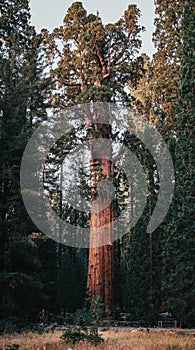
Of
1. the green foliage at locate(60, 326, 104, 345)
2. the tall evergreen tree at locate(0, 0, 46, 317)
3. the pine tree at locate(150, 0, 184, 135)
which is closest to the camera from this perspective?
the green foliage at locate(60, 326, 104, 345)

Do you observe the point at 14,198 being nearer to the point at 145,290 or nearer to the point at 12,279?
the point at 12,279

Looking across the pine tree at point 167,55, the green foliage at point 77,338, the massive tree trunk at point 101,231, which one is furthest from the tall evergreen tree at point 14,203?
the pine tree at point 167,55

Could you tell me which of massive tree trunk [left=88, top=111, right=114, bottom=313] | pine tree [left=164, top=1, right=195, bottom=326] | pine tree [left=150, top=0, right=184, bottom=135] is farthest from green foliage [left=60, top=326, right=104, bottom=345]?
pine tree [left=150, top=0, right=184, bottom=135]

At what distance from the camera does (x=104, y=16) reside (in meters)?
20.7

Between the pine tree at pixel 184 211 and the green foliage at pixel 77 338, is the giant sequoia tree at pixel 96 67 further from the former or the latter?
the green foliage at pixel 77 338

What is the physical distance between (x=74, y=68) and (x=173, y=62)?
4.57 m

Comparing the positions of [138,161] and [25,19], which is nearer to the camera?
[25,19]

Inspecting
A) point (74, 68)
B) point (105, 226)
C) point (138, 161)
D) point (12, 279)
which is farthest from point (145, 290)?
point (74, 68)

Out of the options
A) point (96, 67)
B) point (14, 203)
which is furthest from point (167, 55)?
point (14, 203)

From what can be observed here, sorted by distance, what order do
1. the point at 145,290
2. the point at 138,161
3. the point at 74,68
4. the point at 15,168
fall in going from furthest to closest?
1. the point at 138,161
2. the point at 145,290
3. the point at 74,68
4. the point at 15,168

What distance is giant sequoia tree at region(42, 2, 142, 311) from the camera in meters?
18.0

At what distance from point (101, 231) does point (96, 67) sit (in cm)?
678

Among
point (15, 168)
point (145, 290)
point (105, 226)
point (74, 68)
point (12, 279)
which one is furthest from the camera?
point (145, 290)

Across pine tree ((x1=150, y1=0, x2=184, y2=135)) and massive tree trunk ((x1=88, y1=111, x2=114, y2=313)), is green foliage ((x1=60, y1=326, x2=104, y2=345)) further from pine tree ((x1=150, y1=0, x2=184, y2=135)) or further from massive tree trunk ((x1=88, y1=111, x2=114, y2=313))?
pine tree ((x1=150, y1=0, x2=184, y2=135))
